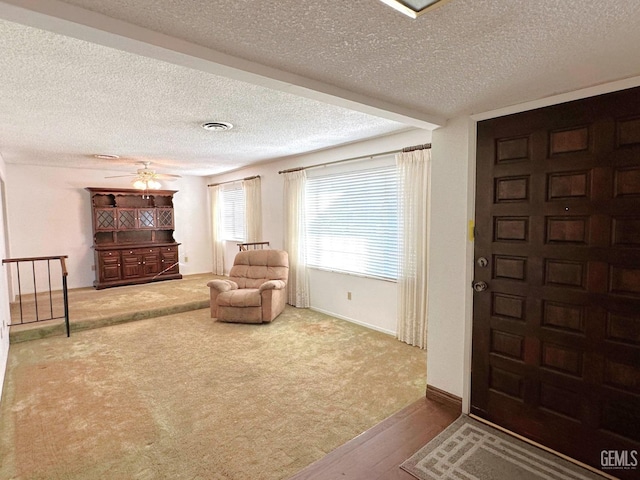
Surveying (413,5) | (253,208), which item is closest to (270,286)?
(253,208)

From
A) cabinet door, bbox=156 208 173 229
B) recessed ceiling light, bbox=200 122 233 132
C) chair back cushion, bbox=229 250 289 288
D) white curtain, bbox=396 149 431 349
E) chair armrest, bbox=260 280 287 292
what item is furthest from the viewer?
cabinet door, bbox=156 208 173 229

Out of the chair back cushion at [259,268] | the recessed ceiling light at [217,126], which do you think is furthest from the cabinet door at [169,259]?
the recessed ceiling light at [217,126]

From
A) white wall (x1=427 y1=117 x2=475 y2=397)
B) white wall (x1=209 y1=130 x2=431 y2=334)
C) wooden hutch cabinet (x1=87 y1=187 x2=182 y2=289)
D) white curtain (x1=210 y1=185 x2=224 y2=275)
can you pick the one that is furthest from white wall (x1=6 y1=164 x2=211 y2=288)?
white wall (x1=427 y1=117 x2=475 y2=397)

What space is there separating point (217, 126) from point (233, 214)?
154 inches

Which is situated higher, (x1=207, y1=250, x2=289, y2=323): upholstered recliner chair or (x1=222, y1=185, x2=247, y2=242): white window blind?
(x1=222, y1=185, x2=247, y2=242): white window blind

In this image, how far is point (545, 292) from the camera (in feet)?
6.85

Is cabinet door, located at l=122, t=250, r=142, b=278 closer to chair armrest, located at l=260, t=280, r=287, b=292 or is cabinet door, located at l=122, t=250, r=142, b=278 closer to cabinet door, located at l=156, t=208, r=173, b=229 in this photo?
cabinet door, located at l=156, t=208, r=173, b=229

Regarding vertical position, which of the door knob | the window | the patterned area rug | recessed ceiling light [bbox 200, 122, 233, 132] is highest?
recessed ceiling light [bbox 200, 122, 233, 132]

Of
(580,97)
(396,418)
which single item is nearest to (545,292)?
(580,97)

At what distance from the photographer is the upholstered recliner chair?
4.55 metres

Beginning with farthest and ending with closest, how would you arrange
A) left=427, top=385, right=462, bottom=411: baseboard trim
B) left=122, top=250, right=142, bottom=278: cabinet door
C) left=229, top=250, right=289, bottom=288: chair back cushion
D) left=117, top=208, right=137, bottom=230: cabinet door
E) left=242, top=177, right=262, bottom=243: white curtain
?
1. left=117, top=208, right=137, bottom=230: cabinet door
2. left=122, top=250, right=142, bottom=278: cabinet door
3. left=242, top=177, right=262, bottom=243: white curtain
4. left=229, top=250, right=289, bottom=288: chair back cushion
5. left=427, top=385, right=462, bottom=411: baseboard trim

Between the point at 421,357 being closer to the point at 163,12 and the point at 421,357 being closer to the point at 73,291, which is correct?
the point at 163,12

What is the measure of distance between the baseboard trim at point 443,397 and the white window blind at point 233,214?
488 centimetres

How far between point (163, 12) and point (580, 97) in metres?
2.20
